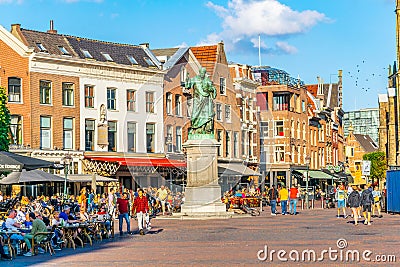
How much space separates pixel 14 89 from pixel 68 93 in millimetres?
4615

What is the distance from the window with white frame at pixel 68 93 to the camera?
59344 mm

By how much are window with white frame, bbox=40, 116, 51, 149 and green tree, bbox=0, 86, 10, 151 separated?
4.33 m

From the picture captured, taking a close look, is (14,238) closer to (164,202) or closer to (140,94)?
(164,202)

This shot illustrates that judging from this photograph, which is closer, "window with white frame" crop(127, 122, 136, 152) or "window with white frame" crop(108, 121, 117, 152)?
"window with white frame" crop(108, 121, 117, 152)

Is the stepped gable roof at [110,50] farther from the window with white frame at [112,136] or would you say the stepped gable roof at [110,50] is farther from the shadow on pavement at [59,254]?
the shadow on pavement at [59,254]

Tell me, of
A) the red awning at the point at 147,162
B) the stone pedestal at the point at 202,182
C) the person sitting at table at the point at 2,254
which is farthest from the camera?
the red awning at the point at 147,162

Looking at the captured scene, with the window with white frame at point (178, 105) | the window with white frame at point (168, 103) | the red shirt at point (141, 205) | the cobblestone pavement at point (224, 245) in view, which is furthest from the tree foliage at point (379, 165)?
the red shirt at point (141, 205)

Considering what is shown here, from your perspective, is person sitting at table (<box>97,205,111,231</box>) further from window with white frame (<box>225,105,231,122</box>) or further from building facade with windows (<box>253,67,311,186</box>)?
building facade with windows (<box>253,67,311,186</box>)

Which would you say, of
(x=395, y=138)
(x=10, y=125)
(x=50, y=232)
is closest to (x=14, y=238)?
(x=50, y=232)

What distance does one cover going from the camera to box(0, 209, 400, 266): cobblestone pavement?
21.1 metres

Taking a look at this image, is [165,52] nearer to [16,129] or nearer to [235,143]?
[235,143]

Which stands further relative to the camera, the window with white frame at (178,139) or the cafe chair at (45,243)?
the window with white frame at (178,139)

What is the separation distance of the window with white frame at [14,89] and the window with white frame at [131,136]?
33.6ft

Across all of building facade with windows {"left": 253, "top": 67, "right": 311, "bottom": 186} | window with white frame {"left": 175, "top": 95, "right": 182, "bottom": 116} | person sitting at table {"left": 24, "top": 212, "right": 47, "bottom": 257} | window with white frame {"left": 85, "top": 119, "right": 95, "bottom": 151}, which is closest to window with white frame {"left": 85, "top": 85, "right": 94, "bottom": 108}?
window with white frame {"left": 85, "top": 119, "right": 95, "bottom": 151}
